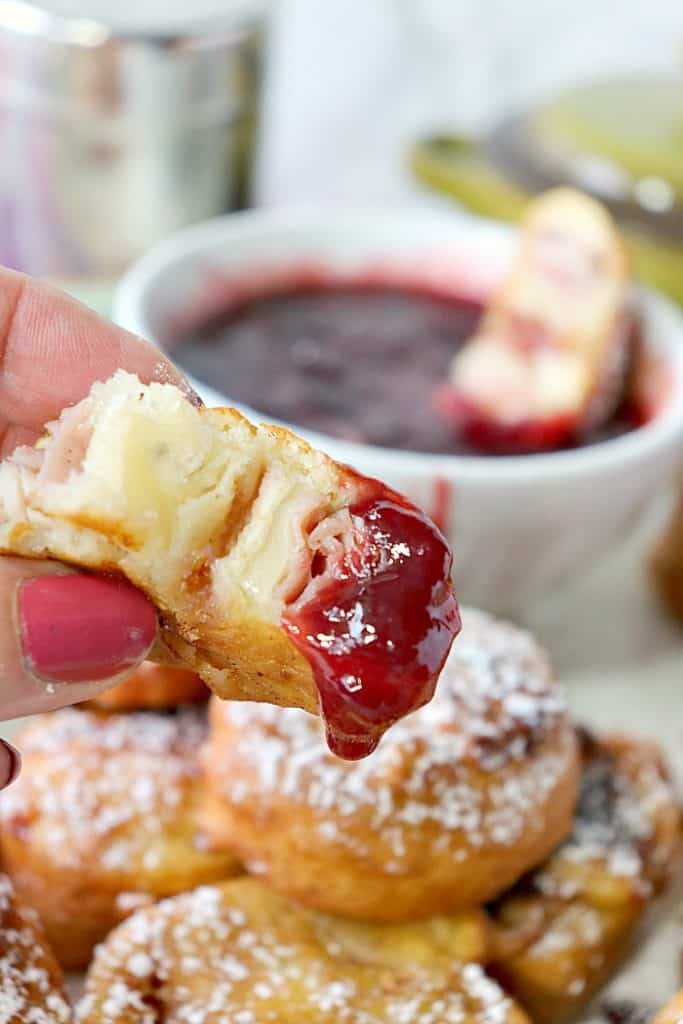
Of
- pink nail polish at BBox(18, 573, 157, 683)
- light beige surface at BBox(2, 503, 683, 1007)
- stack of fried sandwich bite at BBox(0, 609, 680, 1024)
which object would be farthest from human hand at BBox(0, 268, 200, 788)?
light beige surface at BBox(2, 503, 683, 1007)

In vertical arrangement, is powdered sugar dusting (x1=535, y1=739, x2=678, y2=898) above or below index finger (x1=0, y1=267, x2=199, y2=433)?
below

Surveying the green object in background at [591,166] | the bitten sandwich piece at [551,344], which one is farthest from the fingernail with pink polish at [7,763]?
the green object in background at [591,166]

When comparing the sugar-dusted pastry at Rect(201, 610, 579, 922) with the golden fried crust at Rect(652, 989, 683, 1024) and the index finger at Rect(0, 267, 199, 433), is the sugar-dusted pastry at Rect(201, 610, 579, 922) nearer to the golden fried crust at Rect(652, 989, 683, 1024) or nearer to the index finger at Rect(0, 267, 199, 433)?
the golden fried crust at Rect(652, 989, 683, 1024)

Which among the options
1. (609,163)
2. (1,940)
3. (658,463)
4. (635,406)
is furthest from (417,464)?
(609,163)

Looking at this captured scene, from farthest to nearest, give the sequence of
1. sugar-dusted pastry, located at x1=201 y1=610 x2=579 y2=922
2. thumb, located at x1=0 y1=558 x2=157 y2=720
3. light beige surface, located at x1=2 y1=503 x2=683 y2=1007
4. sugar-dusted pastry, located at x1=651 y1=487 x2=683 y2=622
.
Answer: sugar-dusted pastry, located at x1=651 y1=487 x2=683 y2=622, light beige surface, located at x1=2 y1=503 x2=683 y2=1007, sugar-dusted pastry, located at x1=201 y1=610 x2=579 y2=922, thumb, located at x1=0 y1=558 x2=157 y2=720

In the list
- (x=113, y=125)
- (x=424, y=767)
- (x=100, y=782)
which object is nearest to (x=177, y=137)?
(x=113, y=125)

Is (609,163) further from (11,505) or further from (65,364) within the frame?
(11,505)

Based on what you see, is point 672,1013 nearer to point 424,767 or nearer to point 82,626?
point 424,767
